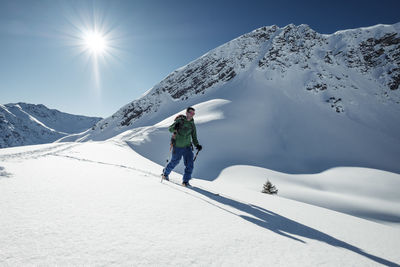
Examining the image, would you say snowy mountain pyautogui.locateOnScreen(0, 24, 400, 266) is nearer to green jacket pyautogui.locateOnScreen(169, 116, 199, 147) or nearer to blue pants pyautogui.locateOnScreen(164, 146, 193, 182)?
blue pants pyautogui.locateOnScreen(164, 146, 193, 182)

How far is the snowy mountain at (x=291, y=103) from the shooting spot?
1052 inches

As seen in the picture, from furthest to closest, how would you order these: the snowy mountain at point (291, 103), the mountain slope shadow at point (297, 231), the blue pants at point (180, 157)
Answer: the snowy mountain at point (291, 103) → the blue pants at point (180, 157) → the mountain slope shadow at point (297, 231)

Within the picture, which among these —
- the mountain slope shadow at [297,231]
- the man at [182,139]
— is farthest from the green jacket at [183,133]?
the mountain slope shadow at [297,231]

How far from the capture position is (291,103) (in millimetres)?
42500

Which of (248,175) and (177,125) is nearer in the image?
(177,125)

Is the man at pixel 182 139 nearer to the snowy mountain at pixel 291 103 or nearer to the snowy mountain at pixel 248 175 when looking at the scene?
the snowy mountain at pixel 248 175

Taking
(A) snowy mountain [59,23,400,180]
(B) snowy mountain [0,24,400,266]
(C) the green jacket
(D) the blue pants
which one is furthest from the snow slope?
(A) snowy mountain [59,23,400,180]

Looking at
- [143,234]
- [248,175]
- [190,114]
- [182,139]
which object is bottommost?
[143,234]

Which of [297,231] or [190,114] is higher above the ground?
[190,114]

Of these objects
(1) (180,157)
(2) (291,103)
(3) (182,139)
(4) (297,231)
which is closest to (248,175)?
(1) (180,157)

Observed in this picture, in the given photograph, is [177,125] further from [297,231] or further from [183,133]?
[297,231]

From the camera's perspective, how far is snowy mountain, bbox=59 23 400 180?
2672 centimetres

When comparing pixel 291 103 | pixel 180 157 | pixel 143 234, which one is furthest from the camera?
pixel 291 103

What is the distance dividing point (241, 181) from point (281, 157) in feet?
37.9
